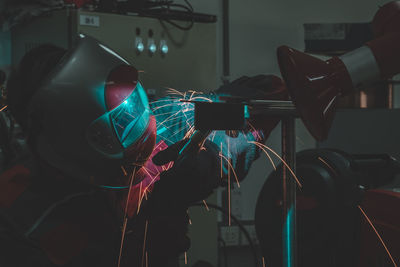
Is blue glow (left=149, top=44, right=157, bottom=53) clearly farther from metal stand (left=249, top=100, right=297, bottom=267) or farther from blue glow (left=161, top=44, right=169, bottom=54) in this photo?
metal stand (left=249, top=100, right=297, bottom=267)

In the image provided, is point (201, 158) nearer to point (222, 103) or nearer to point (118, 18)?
point (222, 103)

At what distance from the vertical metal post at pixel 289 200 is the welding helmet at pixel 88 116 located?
0.89 feet

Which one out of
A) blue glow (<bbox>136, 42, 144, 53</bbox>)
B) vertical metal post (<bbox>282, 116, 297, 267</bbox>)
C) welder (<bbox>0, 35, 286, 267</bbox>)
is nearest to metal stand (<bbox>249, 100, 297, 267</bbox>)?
vertical metal post (<bbox>282, 116, 297, 267</bbox>)

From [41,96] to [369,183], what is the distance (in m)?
0.65

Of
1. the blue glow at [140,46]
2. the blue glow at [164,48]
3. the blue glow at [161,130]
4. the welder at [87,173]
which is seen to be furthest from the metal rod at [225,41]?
the welder at [87,173]

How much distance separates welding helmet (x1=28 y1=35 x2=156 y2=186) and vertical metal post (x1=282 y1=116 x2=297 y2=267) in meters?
0.27

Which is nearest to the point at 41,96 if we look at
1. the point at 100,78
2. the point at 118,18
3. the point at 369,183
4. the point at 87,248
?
the point at 100,78

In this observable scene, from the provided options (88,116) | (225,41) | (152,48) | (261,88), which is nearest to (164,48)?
(152,48)

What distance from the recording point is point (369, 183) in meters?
0.92

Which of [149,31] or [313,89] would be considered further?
[149,31]

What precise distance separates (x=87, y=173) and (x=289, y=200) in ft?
1.17

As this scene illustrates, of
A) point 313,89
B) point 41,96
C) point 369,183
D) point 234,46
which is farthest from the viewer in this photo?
point 234,46

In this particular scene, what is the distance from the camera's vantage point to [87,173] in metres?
0.80

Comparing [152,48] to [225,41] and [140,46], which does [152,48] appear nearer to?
[140,46]
